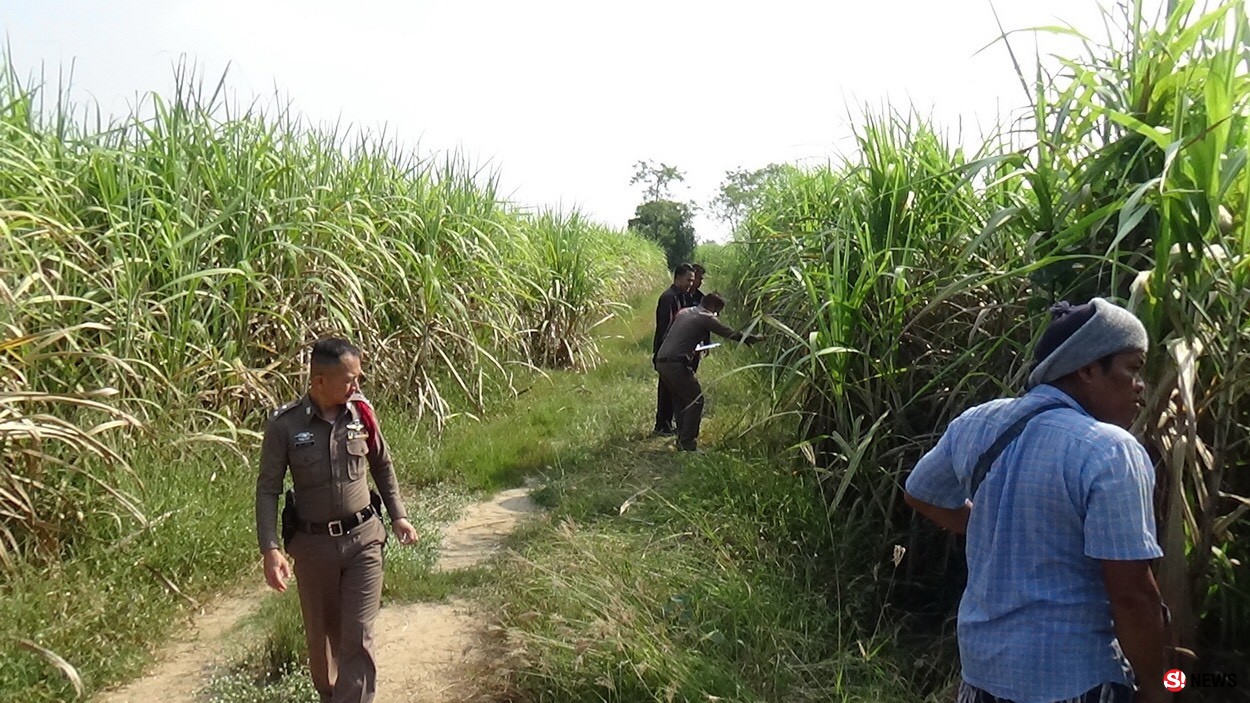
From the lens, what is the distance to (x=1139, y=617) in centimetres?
162

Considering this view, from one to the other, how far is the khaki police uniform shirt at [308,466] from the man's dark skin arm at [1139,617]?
7.47 feet

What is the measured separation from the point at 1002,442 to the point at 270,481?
7.60 feet

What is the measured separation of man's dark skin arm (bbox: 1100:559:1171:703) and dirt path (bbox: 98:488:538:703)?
2312mm

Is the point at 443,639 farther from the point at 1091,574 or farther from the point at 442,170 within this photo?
the point at 442,170

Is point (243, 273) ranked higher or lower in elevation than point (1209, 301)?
higher

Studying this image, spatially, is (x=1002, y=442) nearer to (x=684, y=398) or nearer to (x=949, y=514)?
(x=949, y=514)

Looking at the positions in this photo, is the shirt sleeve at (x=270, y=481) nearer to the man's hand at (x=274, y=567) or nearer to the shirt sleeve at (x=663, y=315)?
the man's hand at (x=274, y=567)

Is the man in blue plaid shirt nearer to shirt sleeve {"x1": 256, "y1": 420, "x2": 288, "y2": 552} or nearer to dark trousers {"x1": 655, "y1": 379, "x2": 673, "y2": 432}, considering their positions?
shirt sleeve {"x1": 256, "y1": 420, "x2": 288, "y2": 552}

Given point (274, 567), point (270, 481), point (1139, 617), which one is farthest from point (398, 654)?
point (1139, 617)

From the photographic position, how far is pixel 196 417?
483 centimetres

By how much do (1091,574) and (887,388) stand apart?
2.08m

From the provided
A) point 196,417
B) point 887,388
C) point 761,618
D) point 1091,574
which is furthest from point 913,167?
point 196,417

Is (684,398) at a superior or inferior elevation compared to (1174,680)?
superior

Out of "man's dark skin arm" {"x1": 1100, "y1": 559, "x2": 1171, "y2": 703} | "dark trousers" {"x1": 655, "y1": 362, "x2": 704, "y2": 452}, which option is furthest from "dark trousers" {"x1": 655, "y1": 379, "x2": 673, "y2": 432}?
"man's dark skin arm" {"x1": 1100, "y1": 559, "x2": 1171, "y2": 703}
